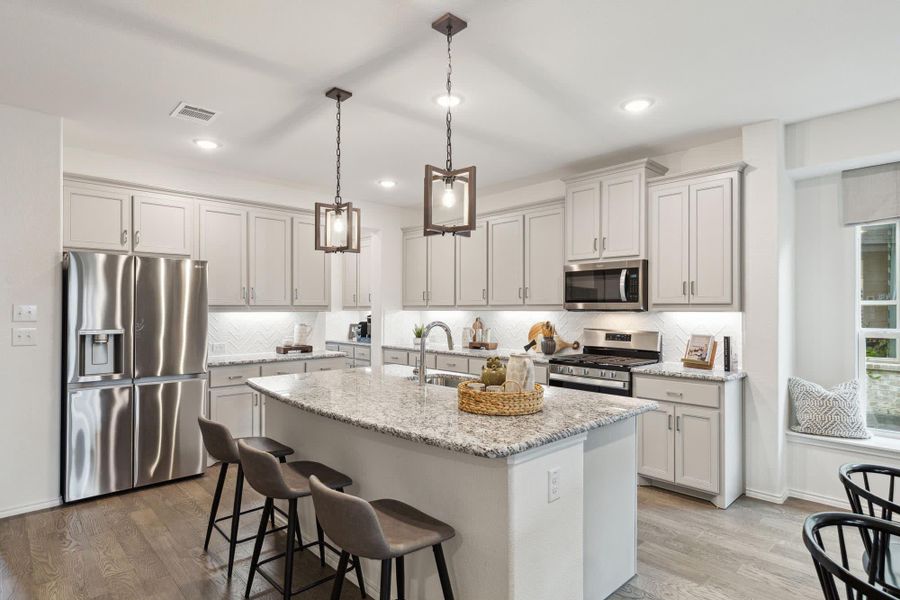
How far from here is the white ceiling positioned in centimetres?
225

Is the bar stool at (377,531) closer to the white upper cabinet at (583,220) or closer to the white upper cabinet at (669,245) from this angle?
the white upper cabinet at (669,245)

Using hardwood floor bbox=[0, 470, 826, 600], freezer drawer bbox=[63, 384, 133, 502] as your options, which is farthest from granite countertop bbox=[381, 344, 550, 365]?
freezer drawer bbox=[63, 384, 133, 502]

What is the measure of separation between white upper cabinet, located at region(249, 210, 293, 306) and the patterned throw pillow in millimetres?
4639

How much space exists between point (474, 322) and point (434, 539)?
13.8 feet

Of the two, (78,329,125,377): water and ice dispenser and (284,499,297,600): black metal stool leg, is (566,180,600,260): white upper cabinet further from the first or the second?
(78,329,125,377): water and ice dispenser

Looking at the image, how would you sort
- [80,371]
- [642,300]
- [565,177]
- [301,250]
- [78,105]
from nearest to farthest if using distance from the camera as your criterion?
[78,105]
[80,371]
[642,300]
[565,177]
[301,250]

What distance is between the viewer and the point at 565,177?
4.79 meters

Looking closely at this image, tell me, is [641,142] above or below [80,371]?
above

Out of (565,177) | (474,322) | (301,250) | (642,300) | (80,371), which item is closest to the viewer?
(80,371)

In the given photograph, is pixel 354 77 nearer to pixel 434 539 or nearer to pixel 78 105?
pixel 78 105

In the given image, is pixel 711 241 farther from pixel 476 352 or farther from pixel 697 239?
pixel 476 352

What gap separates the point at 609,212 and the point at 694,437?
6.27 feet

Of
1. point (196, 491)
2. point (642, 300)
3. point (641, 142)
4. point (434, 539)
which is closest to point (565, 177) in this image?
point (641, 142)

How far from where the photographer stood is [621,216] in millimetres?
4145
